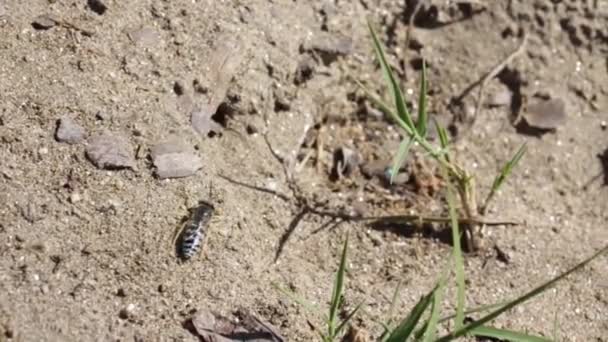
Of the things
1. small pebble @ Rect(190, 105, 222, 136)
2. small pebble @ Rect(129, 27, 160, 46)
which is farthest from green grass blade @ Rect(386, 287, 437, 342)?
small pebble @ Rect(129, 27, 160, 46)

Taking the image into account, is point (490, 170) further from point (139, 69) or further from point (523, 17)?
point (139, 69)

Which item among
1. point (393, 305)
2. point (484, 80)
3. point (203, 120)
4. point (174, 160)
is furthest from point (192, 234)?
point (484, 80)

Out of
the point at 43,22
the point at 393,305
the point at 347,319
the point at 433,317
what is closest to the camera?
the point at 433,317

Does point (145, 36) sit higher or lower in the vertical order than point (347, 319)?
higher

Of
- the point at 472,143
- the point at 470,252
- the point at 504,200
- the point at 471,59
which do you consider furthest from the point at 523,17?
the point at 470,252

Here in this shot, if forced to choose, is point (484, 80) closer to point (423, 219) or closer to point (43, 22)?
point (423, 219)

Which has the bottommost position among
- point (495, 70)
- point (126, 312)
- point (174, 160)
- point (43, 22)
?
point (126, 312)
